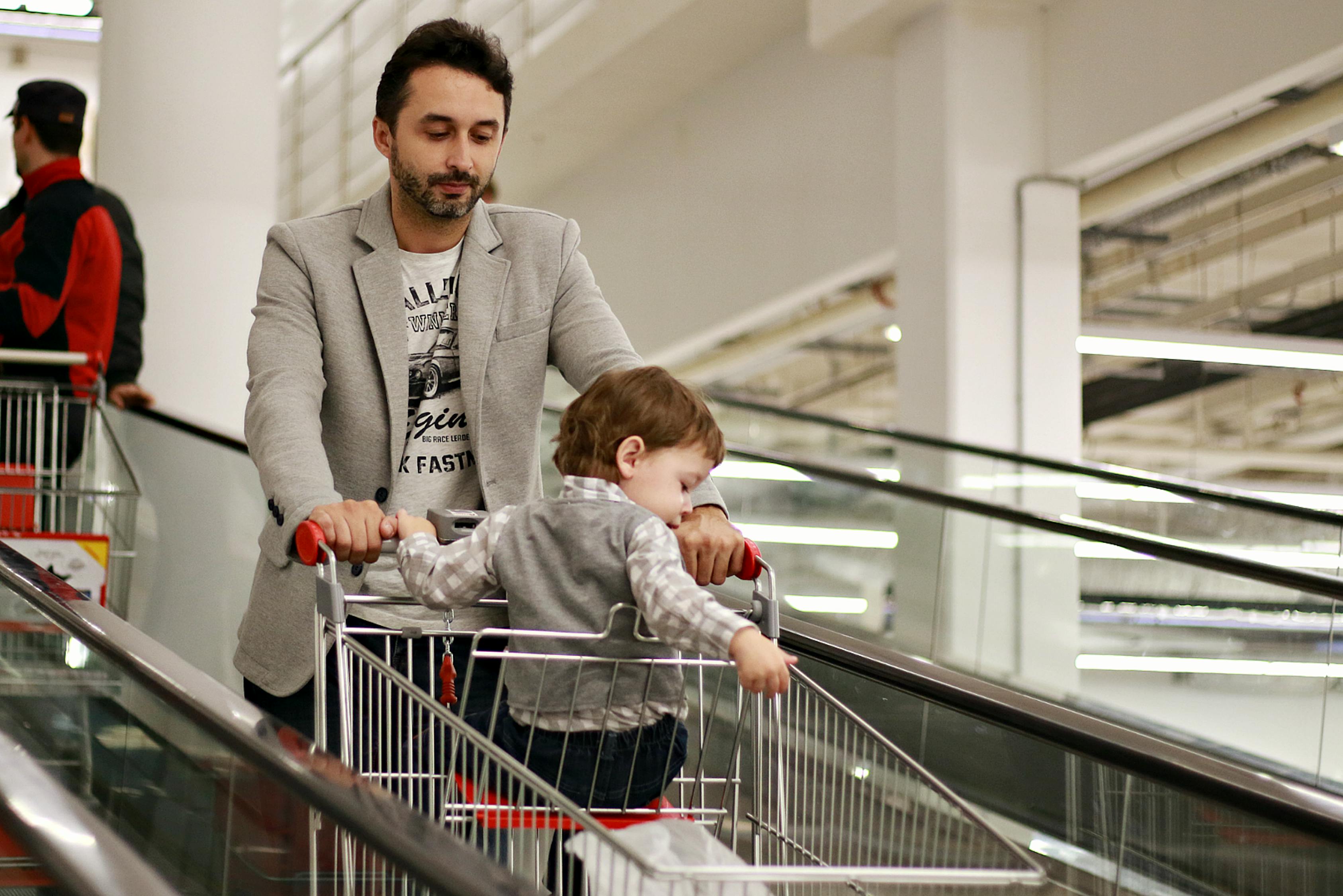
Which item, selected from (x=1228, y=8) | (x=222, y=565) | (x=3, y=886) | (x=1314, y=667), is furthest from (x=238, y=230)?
(x=3, y=886)

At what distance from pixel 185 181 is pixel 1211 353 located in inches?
241

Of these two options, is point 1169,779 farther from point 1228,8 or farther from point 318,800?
point 1228,8

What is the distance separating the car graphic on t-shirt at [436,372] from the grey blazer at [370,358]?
0.05m

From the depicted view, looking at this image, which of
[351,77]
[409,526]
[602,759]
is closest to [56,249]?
[409,526]

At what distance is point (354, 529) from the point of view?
188 cm

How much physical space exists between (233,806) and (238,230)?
628 centimetres

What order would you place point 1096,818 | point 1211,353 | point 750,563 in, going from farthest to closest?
point 1211,353, point 1096,818, point 750,563

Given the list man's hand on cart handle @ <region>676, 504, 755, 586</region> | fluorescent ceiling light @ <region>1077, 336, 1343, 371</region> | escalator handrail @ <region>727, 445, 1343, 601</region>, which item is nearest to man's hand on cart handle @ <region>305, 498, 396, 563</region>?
man's hand on cart handle @ <region>676, 504, 755, 586</region>

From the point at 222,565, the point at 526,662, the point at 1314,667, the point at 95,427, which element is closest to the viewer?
the point at 526,662

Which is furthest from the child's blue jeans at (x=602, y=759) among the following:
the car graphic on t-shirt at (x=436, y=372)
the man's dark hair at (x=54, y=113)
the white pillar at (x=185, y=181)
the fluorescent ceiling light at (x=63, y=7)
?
the fluorescent ceiling light at (x=63, y=7)

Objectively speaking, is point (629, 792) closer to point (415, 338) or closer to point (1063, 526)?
point (415, 338)

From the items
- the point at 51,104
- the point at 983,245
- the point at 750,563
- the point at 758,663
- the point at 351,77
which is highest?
the point at 351,77

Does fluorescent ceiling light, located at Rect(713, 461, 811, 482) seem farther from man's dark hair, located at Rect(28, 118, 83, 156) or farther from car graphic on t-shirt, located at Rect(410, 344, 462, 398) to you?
car graphic on t-shirt, located at Rect(410, 344, 462, 398)

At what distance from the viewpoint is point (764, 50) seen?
419 inches
